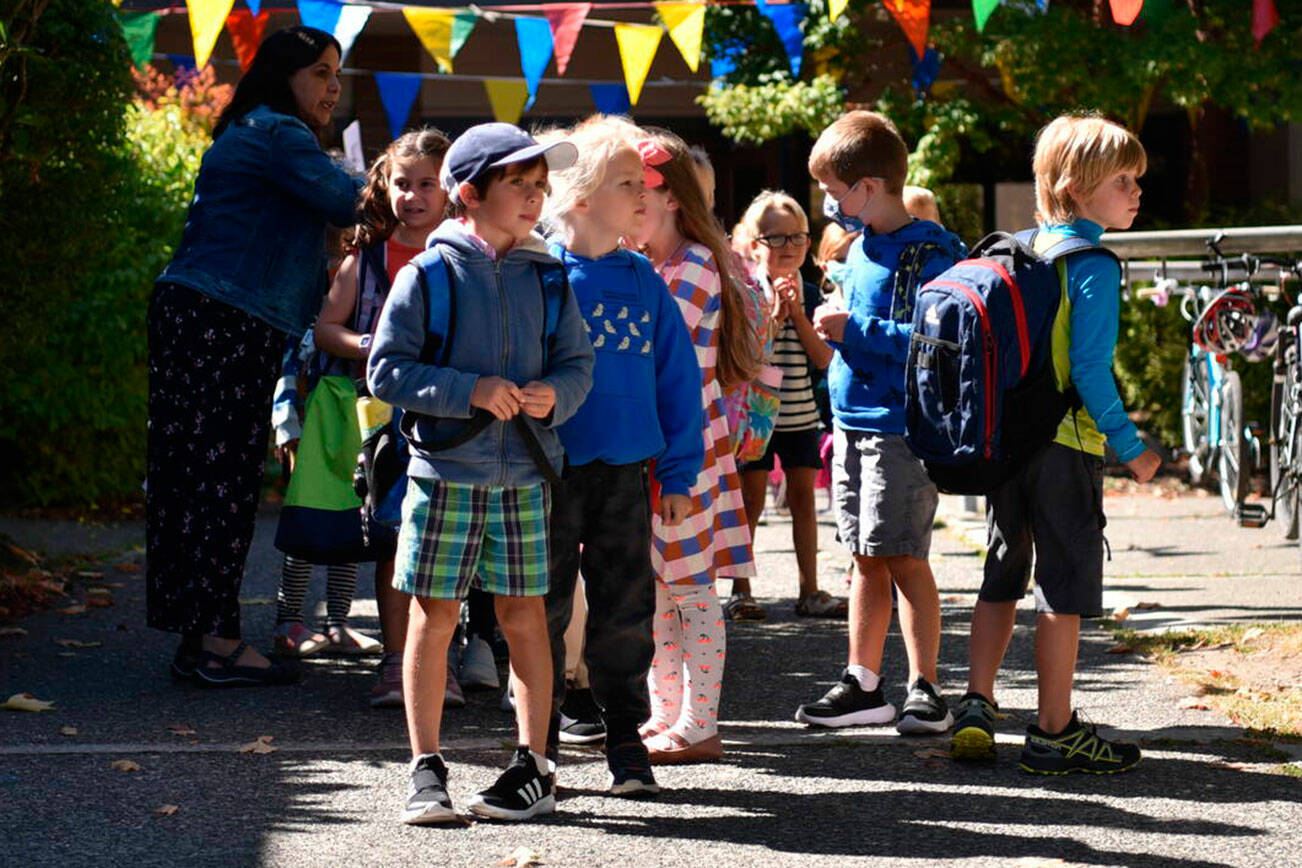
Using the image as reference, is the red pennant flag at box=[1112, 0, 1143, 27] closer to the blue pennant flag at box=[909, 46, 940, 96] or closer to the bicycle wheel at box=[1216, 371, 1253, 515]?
the bicycle wheel at box=[1216, 371, 1253, 515]

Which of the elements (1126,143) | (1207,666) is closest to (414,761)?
(1126,143)

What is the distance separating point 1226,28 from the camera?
12102 mm

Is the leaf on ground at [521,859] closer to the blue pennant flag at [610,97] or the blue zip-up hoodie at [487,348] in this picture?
the blue zip-up hoodie at [487,348]

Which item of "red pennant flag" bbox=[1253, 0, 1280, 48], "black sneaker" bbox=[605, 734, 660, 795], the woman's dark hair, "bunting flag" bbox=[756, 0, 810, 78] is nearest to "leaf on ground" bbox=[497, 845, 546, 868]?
"black sneaker" bbox=[605, 734, 660, 795]

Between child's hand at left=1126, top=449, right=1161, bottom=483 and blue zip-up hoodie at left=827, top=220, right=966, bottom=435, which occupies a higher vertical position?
blue zip-up hoodie at left=827, top=220, right=966, bottom=435

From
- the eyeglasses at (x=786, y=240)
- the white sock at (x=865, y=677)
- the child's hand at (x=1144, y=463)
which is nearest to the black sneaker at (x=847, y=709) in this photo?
the white sock at (x=865, y=677)

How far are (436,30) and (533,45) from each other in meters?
0.72

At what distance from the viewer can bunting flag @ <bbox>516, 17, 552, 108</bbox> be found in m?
10.6

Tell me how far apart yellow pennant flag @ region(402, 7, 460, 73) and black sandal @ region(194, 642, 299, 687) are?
521cm

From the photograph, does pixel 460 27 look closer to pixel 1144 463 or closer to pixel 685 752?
pixel 685 752

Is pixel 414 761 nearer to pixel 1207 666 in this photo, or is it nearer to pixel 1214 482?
pixel 1207 666

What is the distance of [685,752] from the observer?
5.08m

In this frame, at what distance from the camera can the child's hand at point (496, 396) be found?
4.30 meters

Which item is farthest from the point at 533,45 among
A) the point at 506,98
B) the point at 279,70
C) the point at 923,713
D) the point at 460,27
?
the point at 923,713
